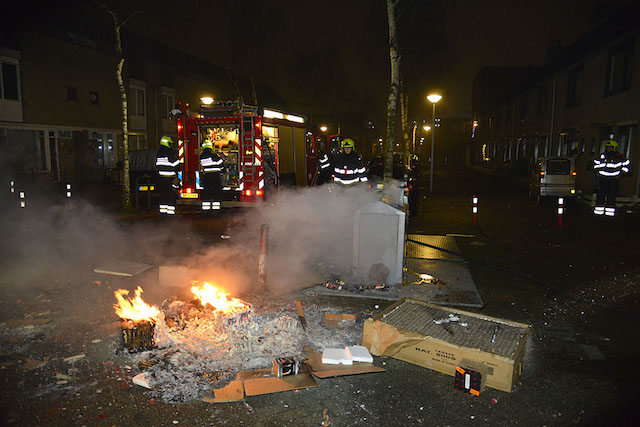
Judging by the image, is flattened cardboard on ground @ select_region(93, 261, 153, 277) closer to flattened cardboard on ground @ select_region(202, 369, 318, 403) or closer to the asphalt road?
the asphalt road

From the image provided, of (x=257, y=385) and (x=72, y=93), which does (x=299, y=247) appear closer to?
(x=257, y=385)

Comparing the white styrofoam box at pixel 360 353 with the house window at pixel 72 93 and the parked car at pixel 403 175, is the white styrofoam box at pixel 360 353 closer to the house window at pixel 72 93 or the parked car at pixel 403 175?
the parked car at pixel 403 175

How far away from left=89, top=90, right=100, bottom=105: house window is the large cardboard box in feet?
74.2

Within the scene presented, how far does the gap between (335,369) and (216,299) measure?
83.5 inches

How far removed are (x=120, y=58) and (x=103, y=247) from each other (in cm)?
684

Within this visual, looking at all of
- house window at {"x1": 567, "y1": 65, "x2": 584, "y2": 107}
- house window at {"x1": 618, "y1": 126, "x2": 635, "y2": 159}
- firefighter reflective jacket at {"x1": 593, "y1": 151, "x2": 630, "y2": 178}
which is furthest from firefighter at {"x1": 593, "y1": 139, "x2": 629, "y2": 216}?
house window at {"x1": 567, "y1": 65, "x2": 584, "y2": 107}

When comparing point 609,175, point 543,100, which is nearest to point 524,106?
point 543,100

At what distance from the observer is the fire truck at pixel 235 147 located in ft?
38.2

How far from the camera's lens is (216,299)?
219 inches

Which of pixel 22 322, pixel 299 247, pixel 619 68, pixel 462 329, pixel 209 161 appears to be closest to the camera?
pixel 462 329

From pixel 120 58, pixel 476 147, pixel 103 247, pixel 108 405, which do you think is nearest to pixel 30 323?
pixel 108 405

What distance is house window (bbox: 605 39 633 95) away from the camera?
1705 centimetres

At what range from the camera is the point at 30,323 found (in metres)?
5.02

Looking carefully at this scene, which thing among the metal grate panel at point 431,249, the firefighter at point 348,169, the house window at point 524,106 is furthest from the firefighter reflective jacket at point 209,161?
the house window at point 524,106
